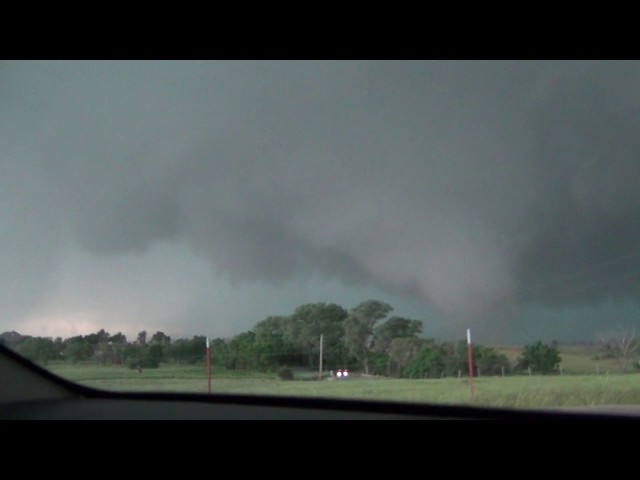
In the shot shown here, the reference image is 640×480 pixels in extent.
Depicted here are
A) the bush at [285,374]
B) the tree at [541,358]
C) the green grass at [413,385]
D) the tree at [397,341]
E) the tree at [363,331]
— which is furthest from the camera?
the tree at [397,341]

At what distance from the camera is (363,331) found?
6090 millimetres

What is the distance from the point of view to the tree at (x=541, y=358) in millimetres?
5652

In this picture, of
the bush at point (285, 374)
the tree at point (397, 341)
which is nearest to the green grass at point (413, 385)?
the bush at point (285, 374)

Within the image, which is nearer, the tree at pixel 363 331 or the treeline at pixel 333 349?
the treeline at pixel 333 349

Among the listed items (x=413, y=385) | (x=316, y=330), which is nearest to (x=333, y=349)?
(x=316, y=330)

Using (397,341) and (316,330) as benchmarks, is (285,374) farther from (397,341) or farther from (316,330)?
(397,341)

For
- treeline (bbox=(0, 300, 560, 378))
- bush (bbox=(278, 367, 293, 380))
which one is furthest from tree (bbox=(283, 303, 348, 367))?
bush (bbox=(278, 367, 293, 380))

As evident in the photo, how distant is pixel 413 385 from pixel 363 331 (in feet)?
2.27

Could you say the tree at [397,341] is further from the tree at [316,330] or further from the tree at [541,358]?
the tree at [541,358]

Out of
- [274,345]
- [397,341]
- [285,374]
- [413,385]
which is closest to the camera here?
[413,385]

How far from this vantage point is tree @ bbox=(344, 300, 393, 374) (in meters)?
6.00

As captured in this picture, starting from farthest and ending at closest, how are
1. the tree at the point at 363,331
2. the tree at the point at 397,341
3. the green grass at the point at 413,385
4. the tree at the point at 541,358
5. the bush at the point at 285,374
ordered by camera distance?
the tree at the point at 397,341
the tree at the point at 363,331
the bush at the point at 285,374
the tree at the point at 541,358
the green grass at the point at 413,385

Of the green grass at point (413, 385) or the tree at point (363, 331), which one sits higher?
the tree at point (363, 331)
